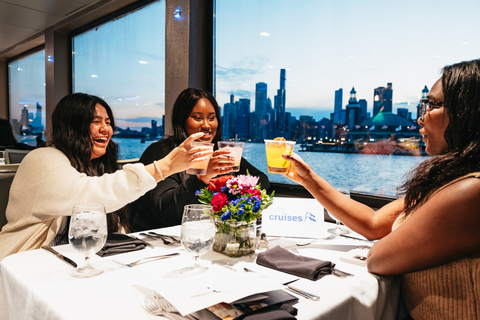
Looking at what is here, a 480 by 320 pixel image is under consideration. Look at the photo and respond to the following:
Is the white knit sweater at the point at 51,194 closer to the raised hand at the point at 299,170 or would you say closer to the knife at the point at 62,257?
the knife at the point at 62,257

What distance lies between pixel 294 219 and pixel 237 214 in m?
0.46

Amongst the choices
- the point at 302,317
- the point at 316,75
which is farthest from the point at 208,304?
the point at 316,75

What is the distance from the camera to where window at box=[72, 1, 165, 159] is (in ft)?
14.1

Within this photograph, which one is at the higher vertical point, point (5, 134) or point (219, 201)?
point (5, 134)

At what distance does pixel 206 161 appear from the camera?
1.42 metres

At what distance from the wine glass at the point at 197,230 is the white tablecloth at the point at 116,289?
11 cm

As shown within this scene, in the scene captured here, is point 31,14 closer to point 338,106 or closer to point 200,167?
point 338,106

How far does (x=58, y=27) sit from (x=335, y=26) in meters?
4.75

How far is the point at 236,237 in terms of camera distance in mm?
1142

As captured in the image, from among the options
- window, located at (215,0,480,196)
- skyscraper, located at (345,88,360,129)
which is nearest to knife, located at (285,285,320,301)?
window, located at (215,0,480,196)

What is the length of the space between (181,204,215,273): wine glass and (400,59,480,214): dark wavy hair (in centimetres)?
68

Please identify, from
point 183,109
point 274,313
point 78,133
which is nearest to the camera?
point 274,313

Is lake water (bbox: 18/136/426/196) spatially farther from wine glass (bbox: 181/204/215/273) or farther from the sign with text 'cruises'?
wine glass (bbox: 181/204/215/273)

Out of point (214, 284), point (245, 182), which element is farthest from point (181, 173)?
point (214, 284)
